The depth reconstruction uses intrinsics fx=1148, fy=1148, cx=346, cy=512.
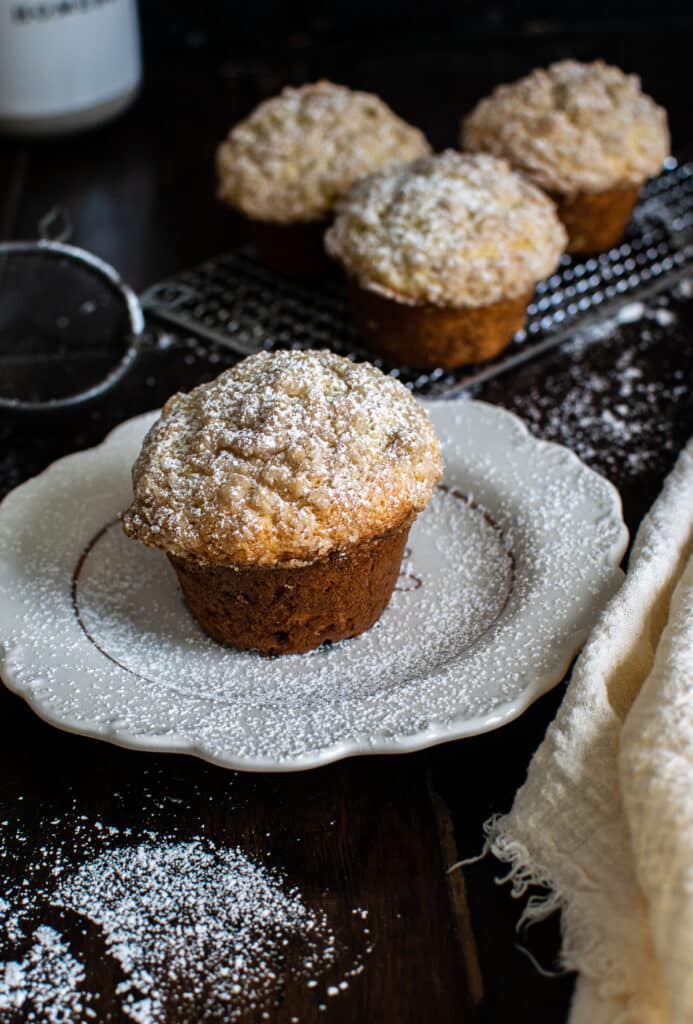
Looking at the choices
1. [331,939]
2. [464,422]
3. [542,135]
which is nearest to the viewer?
[331,939]

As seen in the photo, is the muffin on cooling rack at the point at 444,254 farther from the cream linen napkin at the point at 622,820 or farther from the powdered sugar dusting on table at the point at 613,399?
the cream linen napkin at the point at 622,820

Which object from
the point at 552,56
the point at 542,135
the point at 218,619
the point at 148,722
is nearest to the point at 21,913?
the point at 148,722

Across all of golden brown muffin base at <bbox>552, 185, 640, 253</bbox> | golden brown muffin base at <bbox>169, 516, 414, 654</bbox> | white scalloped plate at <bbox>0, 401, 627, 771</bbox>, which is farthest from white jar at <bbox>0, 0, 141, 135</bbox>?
golden brown muffin base at <bbox>169, 516, 414, 654</bbox>

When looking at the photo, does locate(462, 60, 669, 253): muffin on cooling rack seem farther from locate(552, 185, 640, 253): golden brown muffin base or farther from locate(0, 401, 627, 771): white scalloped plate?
locate(0, 401, 627, 771): white scalloped plate

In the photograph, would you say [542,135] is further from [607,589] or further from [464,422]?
[607,589]

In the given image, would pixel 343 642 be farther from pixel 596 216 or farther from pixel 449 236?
pixel 596 216

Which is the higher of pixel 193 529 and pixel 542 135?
pixel 542 135

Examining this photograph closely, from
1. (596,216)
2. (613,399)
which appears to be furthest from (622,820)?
(596,216)
